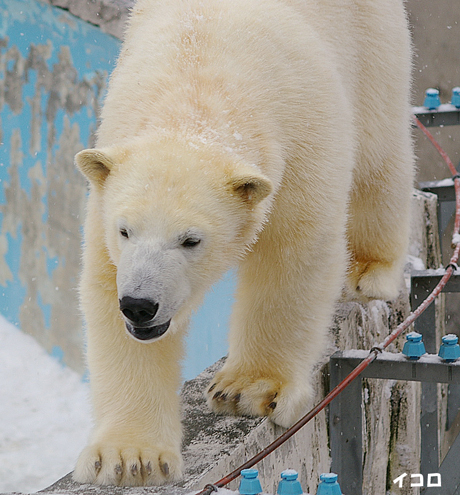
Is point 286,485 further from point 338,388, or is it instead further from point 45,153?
point 45,153

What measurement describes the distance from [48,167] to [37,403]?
253 centimetres

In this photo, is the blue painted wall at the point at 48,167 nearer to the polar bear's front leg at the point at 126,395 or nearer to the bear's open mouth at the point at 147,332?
the polar bear's front leg at the point at 126,395

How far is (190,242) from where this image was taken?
76.0 inches

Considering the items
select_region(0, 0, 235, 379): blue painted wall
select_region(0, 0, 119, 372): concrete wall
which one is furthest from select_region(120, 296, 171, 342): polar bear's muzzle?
select_region(0, 0, 119, 372): concrete wall

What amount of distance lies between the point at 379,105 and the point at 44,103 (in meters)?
4.69

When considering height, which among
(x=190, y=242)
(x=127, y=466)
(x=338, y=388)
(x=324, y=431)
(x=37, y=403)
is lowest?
(x=37, y=403)

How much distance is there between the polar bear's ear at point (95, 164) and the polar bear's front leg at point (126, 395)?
389 mm

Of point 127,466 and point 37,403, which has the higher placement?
point 127,466

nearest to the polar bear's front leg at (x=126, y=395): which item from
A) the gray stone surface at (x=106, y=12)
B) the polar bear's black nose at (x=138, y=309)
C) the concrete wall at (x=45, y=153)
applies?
the polar bear's black nose at (x=138, y=309)

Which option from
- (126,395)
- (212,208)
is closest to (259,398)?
(126,395)

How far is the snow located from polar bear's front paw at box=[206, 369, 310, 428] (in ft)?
16.0

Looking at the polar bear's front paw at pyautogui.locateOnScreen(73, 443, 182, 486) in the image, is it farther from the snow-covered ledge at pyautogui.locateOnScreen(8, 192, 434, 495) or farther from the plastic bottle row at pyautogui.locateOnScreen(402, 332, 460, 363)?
the plastic bottle row at pyautogui.locateOnScreen(402, 332, 460, 363)

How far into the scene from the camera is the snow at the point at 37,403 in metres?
7.14

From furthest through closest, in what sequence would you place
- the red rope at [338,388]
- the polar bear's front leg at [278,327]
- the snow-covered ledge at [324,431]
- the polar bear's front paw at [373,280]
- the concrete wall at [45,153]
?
the concrete wall at [45,153]
the polar bear's front paw at [373,280]
the polar bear's front leg at [278,327]
the snow-covered ledge at [324,431]
the red rope at [338,388]
